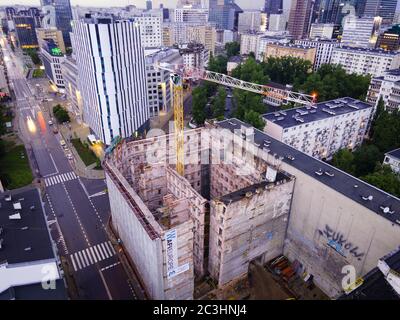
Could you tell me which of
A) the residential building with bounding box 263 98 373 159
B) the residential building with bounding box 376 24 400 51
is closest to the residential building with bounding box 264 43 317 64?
the residential building with bounding box 376 24 400 51

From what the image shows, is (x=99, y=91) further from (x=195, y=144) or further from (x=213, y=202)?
(x=213, y=202)

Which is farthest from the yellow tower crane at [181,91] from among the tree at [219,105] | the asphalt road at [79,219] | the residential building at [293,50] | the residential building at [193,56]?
the residential building at [293,50]

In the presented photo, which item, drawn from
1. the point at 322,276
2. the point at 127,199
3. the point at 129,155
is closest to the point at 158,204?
the point at 129,155

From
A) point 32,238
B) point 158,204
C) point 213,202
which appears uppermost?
point 213,202

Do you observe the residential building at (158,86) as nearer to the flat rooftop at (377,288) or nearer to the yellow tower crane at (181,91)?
the yellow tower crane at (181,91)

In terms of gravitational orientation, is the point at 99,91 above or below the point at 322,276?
above

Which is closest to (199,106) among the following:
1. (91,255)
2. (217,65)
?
(217,65)

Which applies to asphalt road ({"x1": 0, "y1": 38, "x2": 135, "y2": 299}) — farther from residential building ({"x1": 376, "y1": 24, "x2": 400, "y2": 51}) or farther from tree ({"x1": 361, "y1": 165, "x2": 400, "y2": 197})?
residential building ({"x1": 376, "y1": 24, "x2": 400, "y2": 51})
